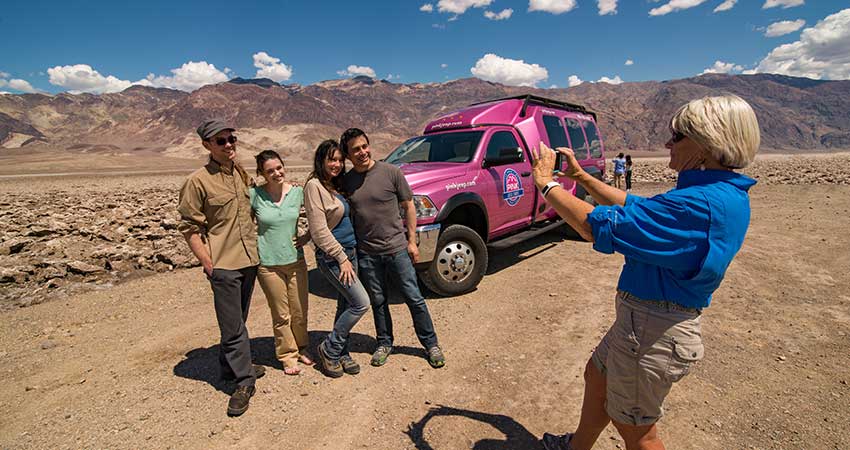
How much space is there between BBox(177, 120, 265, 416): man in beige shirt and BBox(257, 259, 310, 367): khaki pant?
17cm

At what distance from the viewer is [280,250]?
10.9 ft

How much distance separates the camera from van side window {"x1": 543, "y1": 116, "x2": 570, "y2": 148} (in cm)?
668

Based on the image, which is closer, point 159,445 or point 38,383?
point 159,445

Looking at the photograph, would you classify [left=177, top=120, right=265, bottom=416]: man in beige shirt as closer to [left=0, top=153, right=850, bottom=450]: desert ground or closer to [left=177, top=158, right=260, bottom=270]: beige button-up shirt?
[left=177, top=158, right=260, bottom=270]: beige button-up shirt

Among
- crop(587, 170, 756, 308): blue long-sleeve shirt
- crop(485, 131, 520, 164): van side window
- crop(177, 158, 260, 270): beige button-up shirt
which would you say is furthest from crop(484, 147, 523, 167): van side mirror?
crop(587, 170, 756, 308): blue long-sleeve shirt

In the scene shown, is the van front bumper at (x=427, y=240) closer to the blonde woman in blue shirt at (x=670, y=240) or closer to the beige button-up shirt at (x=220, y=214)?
the beige button-up shirt at (x=220, y=214)

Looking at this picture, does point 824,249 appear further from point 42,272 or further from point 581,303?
point 42,272

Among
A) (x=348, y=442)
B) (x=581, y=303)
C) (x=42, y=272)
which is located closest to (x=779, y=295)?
(x=581, y=303)

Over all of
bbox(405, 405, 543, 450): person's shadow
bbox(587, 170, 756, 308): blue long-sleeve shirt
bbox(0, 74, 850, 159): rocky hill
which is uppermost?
bbox(0, 74, 850, 159): rocky hill

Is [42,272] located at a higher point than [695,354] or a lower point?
lower

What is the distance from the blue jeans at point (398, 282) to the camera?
3396 mm

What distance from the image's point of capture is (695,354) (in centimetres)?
168

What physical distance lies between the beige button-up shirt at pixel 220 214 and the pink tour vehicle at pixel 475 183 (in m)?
1.88

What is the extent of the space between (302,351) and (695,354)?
3.16 metres
